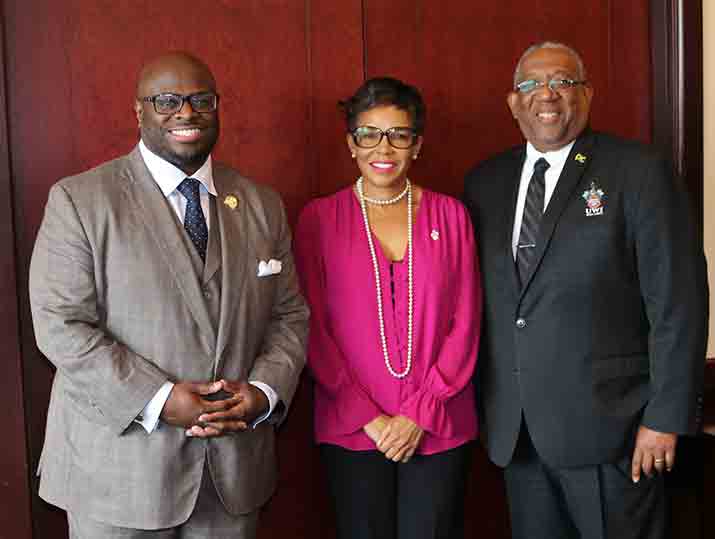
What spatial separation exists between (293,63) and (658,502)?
1.74 metres

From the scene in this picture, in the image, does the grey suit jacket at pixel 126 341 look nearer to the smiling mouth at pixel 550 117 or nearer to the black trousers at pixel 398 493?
the black trousers at pixel 398 493

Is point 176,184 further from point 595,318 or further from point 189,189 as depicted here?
point 595,318

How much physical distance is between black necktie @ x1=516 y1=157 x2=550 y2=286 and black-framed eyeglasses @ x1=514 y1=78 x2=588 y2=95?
0.65 feet

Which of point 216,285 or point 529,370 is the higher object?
point 216,285

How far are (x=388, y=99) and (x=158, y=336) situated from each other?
99 centimetres

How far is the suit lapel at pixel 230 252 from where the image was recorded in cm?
214

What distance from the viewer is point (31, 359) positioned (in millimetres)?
2727

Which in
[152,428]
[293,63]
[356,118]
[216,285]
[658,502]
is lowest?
[658,502]

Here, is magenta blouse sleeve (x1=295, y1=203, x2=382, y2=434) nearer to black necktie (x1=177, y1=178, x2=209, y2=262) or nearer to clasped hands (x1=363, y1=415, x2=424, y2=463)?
clasped hands (x1=363, y1=415, x2=424, y2=463)

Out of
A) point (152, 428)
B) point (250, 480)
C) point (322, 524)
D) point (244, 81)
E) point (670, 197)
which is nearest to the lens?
point (152, 428)

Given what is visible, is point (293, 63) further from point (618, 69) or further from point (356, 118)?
point (618, 69)

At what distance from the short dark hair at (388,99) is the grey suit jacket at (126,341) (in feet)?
2.15

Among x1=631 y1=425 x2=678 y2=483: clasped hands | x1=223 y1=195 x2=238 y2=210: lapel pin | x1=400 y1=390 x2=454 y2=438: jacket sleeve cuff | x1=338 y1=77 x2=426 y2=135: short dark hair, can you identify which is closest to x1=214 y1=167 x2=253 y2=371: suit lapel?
x1=223 y1=195 x2=238 y2=210: lapel pin

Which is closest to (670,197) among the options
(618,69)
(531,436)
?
(531,436)
